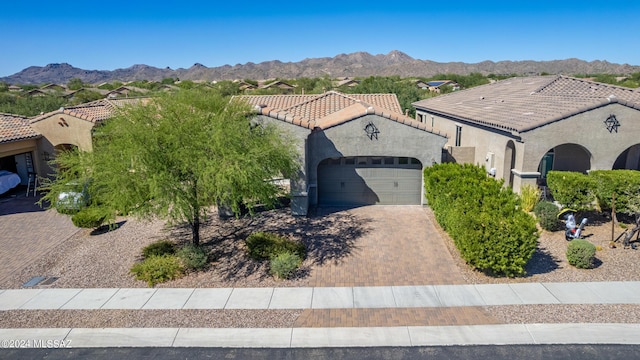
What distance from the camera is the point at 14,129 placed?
22.3m

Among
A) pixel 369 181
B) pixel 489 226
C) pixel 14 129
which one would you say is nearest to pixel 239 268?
pixel 489 226

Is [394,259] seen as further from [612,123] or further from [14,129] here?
[14,129]

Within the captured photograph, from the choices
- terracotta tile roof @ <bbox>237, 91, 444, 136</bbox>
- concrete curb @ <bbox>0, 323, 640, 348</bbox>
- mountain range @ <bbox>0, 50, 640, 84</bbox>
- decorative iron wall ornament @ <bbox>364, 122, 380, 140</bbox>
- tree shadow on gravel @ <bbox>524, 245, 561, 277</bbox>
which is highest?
mountain range @ <bbox>0, 50, 640, 84</bbox>

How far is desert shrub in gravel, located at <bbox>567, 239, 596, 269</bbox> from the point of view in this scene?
12781 millimetres

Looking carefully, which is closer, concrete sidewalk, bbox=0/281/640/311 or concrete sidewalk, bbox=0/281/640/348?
concrete sidewalk, bbox=0/281/640/348

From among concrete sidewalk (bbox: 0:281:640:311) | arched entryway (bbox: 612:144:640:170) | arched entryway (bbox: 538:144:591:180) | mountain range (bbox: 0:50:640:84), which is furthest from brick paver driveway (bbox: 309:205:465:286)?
mountain range (bbox: 0:50:640:84)

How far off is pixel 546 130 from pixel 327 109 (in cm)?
1110

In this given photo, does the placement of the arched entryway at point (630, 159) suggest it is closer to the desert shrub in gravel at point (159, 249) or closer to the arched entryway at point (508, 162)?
the arched entryway at point (508, 162)

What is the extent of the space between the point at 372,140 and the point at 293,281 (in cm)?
842

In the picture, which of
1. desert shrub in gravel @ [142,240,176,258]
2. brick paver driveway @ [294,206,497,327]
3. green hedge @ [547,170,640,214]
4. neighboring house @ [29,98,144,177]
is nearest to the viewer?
brick paver driveway @ [294,206,497,327]

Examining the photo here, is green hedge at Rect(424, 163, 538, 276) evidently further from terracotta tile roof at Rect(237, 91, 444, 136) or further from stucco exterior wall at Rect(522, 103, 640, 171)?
terracotta tile roof at Rect(237, 91, 444, 136)

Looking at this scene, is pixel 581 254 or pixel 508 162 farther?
pixel 508 162

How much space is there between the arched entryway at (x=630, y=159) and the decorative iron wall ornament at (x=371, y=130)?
1236 cm

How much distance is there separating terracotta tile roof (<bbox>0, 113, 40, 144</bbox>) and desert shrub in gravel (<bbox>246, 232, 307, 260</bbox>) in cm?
1465
